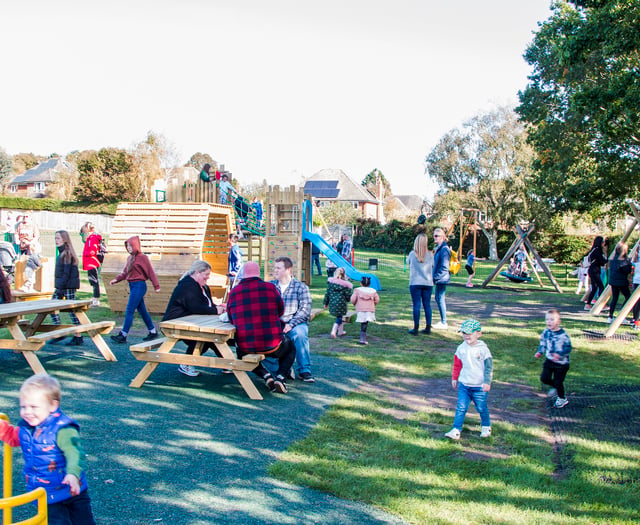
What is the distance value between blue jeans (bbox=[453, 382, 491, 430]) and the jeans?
2.27m

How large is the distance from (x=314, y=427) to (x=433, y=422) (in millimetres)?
1263

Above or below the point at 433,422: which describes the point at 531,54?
above

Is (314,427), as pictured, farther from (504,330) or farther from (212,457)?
(504,330)

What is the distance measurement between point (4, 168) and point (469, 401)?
267 feet

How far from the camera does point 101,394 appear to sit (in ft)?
21.4

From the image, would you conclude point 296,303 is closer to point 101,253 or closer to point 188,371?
point 188,371

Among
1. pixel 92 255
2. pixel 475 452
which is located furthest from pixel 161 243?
pixel 475 452

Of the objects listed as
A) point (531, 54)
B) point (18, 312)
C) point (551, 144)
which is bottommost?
point (18, 312)

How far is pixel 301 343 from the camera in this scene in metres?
7.30

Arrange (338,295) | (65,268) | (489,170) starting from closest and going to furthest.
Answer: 1. (65,268)
2. (338,295)
3. (489,170)

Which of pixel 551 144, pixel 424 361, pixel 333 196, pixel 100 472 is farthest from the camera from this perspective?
pixel 333 196

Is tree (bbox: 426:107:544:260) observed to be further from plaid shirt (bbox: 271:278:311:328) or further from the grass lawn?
plaid shirt (bbox: 271:278:311:328)

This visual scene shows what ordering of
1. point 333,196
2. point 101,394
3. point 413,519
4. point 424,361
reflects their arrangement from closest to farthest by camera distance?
point 413,519
point 101,394
point 424,361
point 333,196

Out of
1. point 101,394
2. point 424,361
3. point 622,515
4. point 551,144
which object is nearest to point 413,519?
point 622,515
